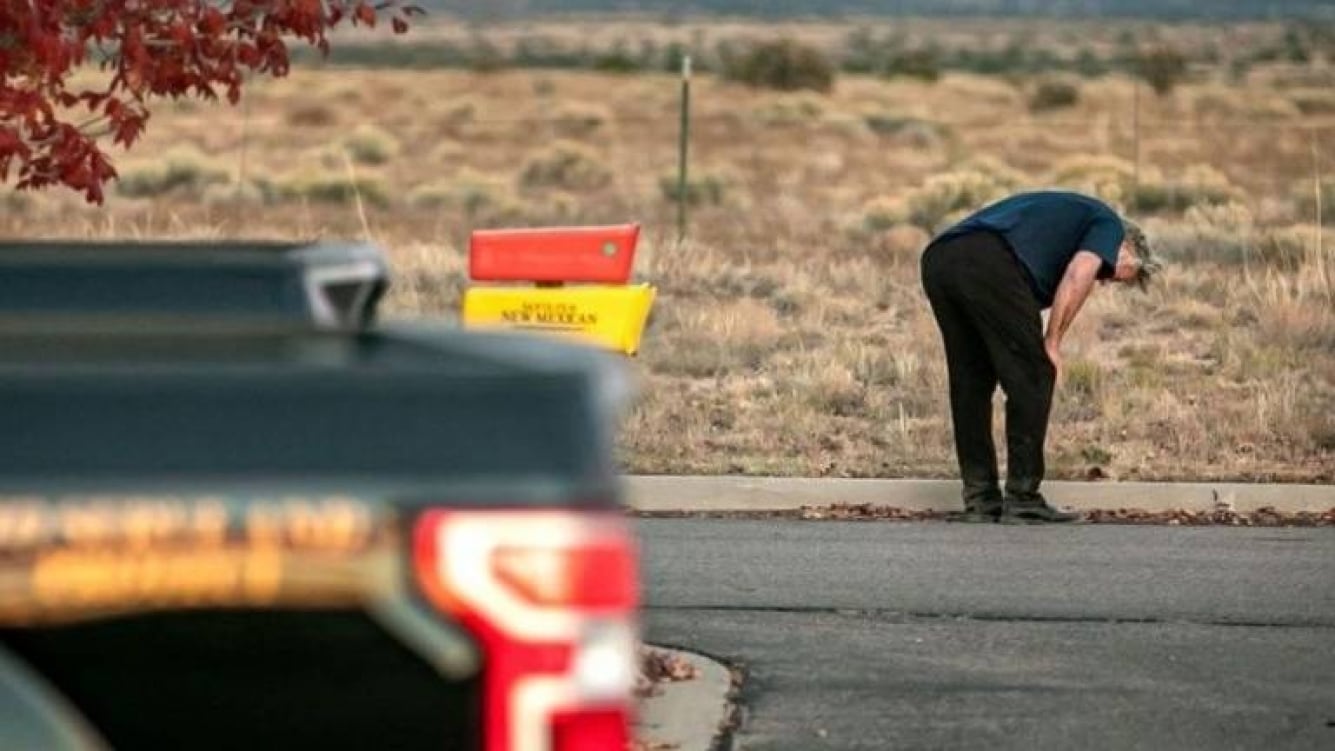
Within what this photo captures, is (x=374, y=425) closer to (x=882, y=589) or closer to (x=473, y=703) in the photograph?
(x=473, y=703)

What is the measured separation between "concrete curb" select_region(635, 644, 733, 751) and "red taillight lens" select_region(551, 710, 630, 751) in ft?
14.8

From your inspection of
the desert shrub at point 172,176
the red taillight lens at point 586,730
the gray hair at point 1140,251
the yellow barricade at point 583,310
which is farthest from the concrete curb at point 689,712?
the desert shrub at point 172,176

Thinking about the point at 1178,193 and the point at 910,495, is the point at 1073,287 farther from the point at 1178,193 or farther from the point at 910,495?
the point at 1178,193

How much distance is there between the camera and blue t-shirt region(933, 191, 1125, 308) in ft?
43.5

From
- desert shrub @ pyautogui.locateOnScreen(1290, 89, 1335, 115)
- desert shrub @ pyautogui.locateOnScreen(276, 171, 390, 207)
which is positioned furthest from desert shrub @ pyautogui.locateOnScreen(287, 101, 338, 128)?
desert shrub @ pyautogui.locateOnScreen(1290, 89, 1335, 115)

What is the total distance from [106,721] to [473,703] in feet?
1.36

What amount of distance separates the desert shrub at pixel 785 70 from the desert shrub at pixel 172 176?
25.4 meters

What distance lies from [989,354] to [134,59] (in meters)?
4.72

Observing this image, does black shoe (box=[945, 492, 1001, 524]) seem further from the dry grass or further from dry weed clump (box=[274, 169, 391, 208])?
dry weed clump (box=[274, 169, 391, 208])

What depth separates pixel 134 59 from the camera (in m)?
10.1

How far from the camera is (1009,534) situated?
13227 millimetres

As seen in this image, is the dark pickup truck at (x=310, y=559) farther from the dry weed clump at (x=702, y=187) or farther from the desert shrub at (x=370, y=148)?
the desert shrub at (x=370, y=148)

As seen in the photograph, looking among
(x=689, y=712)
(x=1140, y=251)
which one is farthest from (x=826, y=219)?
(x=689, y=712)

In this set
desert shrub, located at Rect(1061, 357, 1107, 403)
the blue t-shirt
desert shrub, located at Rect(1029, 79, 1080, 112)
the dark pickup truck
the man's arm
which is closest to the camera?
the dark pickup truck
